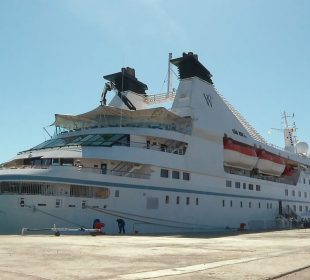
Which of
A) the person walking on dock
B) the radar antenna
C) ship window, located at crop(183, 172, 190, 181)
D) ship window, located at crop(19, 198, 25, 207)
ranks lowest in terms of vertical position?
the person walking on dock

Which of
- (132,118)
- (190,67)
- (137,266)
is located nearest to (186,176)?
(132,118)

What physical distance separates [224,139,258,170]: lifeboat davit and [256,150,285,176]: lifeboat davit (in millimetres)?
1826

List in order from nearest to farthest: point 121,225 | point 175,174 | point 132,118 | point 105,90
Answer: point 121,225, point 175,174, point 132,118, point 105,90

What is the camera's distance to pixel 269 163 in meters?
48.8

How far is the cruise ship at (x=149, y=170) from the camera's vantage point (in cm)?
2705

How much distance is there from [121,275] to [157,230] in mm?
23215

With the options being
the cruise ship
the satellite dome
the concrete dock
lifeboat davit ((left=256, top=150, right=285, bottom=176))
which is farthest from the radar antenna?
the satellite dome

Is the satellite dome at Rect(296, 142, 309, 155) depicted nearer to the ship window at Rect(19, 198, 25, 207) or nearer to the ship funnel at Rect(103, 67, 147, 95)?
the ship funnel at Rect(103, 67, 147, 95)

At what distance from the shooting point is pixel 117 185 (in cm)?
2938

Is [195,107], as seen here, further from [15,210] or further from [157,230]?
[15,210]

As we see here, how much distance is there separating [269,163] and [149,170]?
2197 centimetres

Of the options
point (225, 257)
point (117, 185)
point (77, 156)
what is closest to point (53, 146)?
point (77, 156)

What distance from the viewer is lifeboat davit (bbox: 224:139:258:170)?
41.5 meters

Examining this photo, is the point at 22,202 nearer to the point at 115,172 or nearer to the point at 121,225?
the point at 121,225
